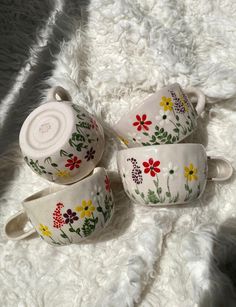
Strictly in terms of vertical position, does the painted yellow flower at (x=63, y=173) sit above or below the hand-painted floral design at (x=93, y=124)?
below

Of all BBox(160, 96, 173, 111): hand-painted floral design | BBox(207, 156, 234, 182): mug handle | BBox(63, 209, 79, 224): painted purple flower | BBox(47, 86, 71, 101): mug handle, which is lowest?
BBox(207, 156, 234, 182): mug handle

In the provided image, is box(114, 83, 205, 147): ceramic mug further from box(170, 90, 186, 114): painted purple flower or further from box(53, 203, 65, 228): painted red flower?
box(53, 203, 65, 228): painted red flower

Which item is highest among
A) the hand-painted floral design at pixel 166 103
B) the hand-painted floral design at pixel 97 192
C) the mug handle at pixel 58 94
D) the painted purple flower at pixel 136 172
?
the mug handle at pixel 58 94

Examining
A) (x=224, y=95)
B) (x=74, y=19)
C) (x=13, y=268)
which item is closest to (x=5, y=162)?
(x=13, y=268)

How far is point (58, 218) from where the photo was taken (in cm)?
53

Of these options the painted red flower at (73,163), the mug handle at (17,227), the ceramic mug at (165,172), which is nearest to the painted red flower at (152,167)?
the ceramic mug at (165,172)

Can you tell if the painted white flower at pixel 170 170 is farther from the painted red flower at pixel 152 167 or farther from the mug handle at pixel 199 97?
the mug handle at pixel 199 97

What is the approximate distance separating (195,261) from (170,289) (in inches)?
2.4

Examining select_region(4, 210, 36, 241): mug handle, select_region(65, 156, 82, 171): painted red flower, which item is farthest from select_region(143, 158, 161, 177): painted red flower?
select_region(4, 210, 36, 241): mug handle

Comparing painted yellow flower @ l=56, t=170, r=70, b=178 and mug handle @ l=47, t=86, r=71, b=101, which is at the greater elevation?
mug handle @ l=47, t=86, r=71, b=101

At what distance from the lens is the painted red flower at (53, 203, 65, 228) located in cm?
52

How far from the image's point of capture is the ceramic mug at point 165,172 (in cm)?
52

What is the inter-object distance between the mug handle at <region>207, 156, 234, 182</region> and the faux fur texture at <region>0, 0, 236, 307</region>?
27 mm

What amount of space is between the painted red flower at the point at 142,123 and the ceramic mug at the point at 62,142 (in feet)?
0.21
